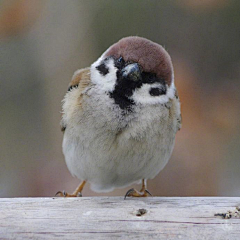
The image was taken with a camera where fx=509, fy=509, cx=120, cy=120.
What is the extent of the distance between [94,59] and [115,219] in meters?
2.62

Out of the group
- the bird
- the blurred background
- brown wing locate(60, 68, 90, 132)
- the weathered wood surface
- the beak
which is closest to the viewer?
the weathered wood surface

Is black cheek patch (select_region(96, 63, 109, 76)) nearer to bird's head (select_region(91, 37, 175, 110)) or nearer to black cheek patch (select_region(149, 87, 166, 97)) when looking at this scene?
bird's head (select_region(91, 37, 175, 110))

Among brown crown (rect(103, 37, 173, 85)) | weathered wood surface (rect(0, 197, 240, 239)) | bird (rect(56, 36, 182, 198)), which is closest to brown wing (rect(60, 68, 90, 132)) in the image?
bird (rect(56, 36, 182, 198))

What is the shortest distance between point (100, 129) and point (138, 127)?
8.5 inches

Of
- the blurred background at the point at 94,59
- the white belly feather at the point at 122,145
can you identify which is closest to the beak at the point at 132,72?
the white belly feather at the point at 122,145

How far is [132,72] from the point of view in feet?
8.96

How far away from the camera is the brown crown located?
2.79 meters

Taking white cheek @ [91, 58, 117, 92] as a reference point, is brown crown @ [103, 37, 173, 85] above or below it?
above

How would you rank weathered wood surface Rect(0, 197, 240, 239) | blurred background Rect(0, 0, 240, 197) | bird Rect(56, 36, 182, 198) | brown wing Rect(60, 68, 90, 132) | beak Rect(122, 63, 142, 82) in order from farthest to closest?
blurred background Rect(0, 0, 240, 197)
brown wing Rect(60, 68, 90, 132)
bird Rect(56, 36, 182, 198)
beak Rect(122, 63, 142, 82)
weathered wood surface Rect(0, 197, 240, 239)

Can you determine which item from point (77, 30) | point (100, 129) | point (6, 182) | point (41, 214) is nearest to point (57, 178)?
point (6, 182)

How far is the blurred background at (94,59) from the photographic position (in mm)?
4459

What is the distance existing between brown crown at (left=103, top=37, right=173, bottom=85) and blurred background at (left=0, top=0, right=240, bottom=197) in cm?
164

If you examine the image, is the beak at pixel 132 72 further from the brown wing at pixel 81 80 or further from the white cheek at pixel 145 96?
the brown wing at pixel 81 80

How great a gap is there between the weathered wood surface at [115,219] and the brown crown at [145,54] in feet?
2.47
